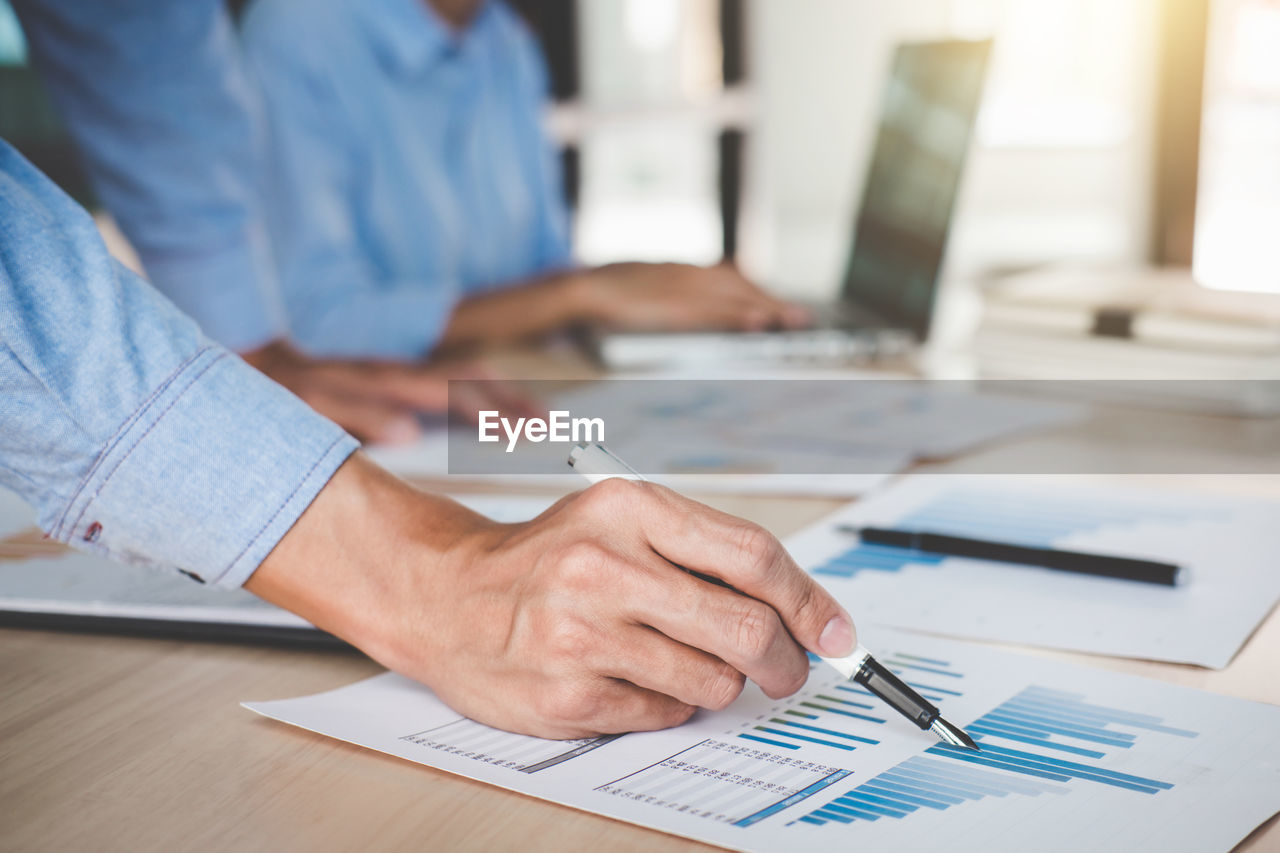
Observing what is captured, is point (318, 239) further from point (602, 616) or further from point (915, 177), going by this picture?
point (602, 616)

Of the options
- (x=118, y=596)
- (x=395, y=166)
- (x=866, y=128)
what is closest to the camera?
(x=118, y=596)

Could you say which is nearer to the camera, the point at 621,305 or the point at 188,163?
the point at 188,163

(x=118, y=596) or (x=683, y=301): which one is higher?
(x=683, y=301)

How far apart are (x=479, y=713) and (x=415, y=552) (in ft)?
0.25

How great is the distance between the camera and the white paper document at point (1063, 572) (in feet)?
1.72

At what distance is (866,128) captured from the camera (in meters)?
4.60

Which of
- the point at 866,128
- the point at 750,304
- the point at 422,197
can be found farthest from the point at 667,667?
the point at 866,128

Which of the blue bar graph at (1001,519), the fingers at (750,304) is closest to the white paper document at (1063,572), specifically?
the blue bar graph at (1001,519)

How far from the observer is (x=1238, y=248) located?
1.41 metres

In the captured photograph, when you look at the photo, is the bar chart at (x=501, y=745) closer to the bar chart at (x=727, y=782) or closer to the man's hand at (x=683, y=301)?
the bar chart at (x=727, y=782)

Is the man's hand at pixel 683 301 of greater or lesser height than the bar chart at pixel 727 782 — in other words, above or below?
above

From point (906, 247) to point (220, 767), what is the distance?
1.05m

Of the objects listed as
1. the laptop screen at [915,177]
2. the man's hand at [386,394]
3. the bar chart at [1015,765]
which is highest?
the laptop screen at [915,177]

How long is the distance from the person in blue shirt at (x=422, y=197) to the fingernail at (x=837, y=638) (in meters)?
0.89
